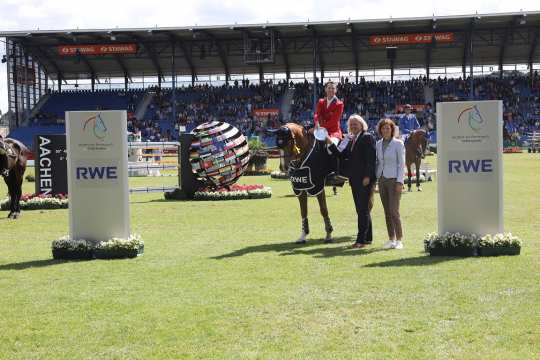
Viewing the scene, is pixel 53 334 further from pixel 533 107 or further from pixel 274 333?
pixel 533 107

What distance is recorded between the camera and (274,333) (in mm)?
5992

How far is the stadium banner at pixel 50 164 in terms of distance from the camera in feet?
58.6

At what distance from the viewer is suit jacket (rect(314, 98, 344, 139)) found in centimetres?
1156

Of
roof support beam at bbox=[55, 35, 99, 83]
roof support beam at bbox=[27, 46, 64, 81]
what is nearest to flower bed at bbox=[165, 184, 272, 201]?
roof support beam at bbox=[55, 35, 99, 83]

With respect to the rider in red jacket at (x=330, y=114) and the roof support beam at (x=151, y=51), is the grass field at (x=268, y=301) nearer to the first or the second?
the rider in red jacket at (x=330, y=114)

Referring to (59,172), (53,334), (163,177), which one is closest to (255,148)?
(163,177)

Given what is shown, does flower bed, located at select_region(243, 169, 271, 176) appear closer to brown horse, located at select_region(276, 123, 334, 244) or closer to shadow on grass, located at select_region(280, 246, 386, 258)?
brown horse, located at select_region(276, 123, 334, 244)

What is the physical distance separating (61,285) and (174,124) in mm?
50967

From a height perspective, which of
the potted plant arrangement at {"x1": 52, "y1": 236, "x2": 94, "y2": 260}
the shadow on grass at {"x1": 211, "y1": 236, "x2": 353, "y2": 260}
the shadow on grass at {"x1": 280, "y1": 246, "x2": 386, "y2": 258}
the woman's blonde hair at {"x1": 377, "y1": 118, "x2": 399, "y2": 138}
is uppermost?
the woman's blonde hair at {"x1": 377, "y1": 118, "x2": 399, "y2": 138}

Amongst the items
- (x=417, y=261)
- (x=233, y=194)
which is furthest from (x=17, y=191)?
(x=417, y=261)

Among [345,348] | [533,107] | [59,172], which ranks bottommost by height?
[345,348]

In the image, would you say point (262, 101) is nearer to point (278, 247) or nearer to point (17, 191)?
point (17, 191)

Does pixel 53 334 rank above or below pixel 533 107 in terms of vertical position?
below

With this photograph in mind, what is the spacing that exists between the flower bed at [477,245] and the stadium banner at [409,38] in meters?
45.8
